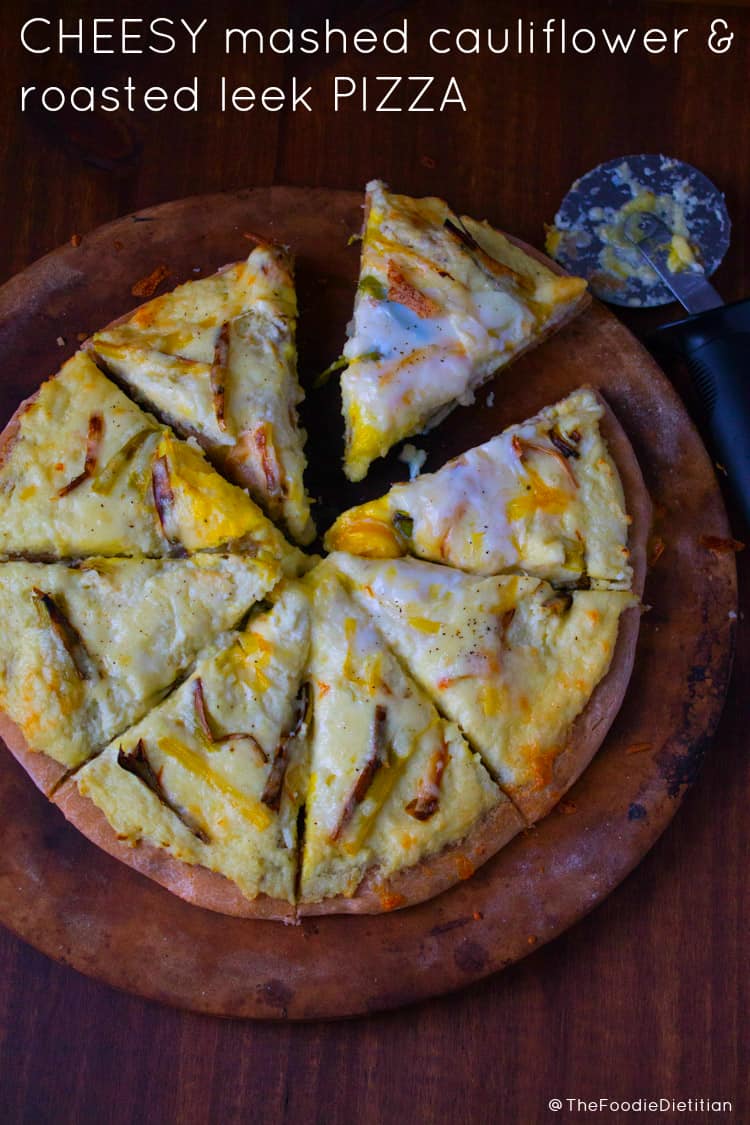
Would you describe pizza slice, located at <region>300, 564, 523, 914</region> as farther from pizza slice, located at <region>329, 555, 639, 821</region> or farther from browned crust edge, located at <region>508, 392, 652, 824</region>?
browned crust edge, located at <region>508, 392, 652, 824</region>

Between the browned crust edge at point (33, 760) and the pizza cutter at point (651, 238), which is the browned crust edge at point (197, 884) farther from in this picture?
the pizza cutter at point (651, 238)

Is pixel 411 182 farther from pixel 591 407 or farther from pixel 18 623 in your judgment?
pixel 18 623

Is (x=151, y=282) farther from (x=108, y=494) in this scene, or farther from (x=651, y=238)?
(x=651, y=238)

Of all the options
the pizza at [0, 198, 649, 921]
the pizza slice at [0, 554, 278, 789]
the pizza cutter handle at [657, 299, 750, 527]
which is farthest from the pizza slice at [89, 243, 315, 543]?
the pizza cutter handle at [657, 299, 750, 527]

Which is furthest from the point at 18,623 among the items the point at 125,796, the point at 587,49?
the point at 587,49

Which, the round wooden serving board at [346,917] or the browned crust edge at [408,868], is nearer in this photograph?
the browned crust edge at [408,868]

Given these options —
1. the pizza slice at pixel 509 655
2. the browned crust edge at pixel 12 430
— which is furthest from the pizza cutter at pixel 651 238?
the browned crust edge at pixel 12 430

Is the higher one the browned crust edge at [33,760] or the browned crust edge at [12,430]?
the browned crust edge at [12,430]

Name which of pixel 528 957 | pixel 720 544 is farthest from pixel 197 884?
pixel 720 544
